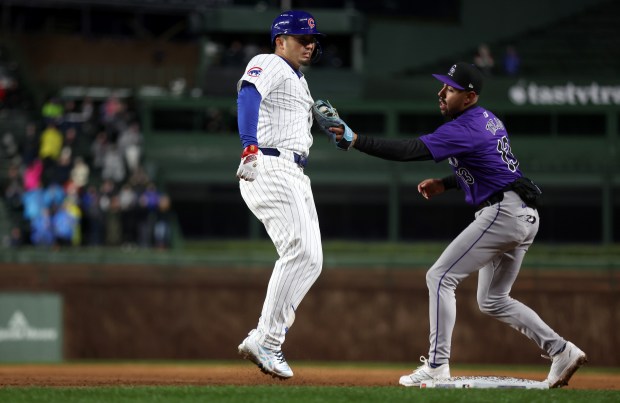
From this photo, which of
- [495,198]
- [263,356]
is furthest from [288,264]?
[495,198]

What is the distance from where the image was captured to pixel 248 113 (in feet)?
25.6

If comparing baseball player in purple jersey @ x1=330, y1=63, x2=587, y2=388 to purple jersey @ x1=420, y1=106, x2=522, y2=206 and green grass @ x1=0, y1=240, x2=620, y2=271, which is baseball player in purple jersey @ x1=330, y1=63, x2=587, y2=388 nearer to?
purple jersey @ x1=420, y1=106, x2=522, y2=206

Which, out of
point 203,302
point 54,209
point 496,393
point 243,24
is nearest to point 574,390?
point 496,393

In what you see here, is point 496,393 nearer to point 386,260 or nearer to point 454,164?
point 454,164

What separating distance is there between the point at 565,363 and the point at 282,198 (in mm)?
2378

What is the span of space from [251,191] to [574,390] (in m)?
2.62

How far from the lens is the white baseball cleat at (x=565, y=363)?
27.3 feet

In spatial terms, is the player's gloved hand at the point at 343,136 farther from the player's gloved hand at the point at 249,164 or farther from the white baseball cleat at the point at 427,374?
the white baseball cleat at the point at 427,374

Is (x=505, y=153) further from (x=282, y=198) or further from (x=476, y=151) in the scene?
(x=282, y=198)

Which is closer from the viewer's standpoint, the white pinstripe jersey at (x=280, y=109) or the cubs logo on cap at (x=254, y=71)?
the cubs logo on cap at (x=254, y=71)

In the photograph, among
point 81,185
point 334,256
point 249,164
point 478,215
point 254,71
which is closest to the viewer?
point 249,164

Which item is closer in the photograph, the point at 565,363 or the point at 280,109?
the point at 280,109

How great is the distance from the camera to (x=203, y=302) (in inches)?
711

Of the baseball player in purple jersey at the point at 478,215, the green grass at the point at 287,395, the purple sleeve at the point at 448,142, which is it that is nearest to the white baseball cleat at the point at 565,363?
the baseball player in purple jersey at the point at 478,215
